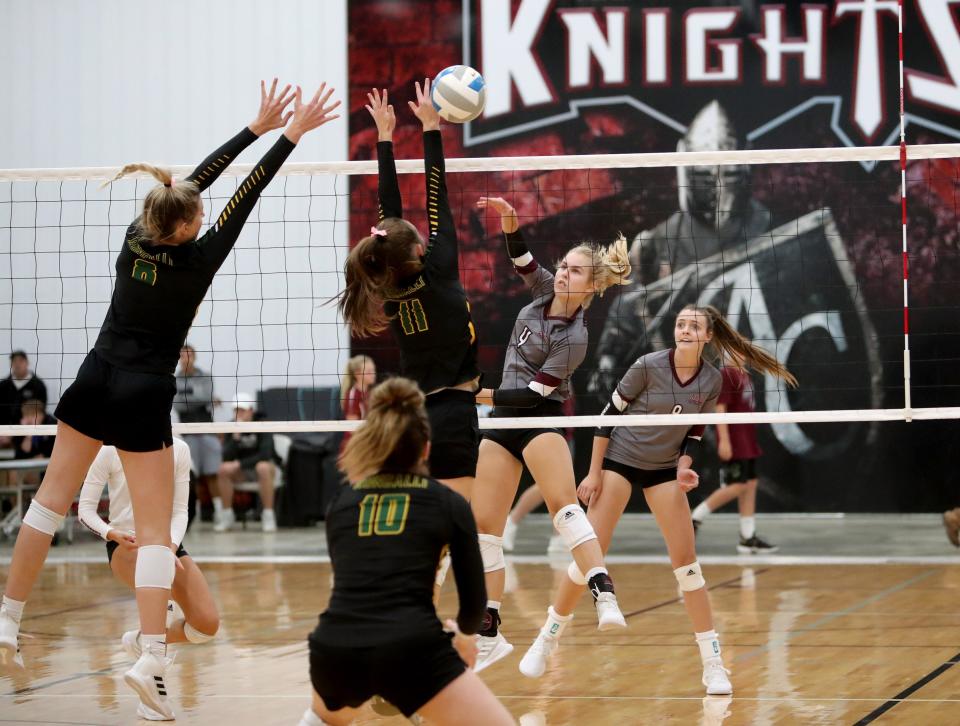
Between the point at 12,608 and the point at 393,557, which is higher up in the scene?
the point at 393,557

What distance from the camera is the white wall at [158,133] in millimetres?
12633

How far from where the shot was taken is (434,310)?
15.5 feet

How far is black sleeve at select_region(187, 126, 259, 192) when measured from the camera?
4.97 m

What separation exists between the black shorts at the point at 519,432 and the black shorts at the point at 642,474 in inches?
11.1

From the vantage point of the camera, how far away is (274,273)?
12133 mm

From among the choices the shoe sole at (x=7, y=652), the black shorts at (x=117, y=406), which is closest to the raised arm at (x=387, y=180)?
the black shorts at (x=117, y=406)

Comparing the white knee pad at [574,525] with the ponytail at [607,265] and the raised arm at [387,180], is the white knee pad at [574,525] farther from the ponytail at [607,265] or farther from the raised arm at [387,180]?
the raised arm at [387,180]

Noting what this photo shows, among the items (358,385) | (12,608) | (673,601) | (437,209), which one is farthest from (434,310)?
(358,385)

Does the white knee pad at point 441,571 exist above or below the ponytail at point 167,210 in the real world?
below

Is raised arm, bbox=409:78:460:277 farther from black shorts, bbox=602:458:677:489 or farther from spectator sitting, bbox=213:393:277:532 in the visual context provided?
spectator sitting, bbox=213:393:277:532

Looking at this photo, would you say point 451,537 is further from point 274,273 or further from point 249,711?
point 274,273

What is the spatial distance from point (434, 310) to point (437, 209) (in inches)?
15.4

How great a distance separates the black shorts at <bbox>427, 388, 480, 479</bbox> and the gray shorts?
8.44 meters

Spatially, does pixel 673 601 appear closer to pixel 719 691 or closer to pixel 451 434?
pixel 719 691
